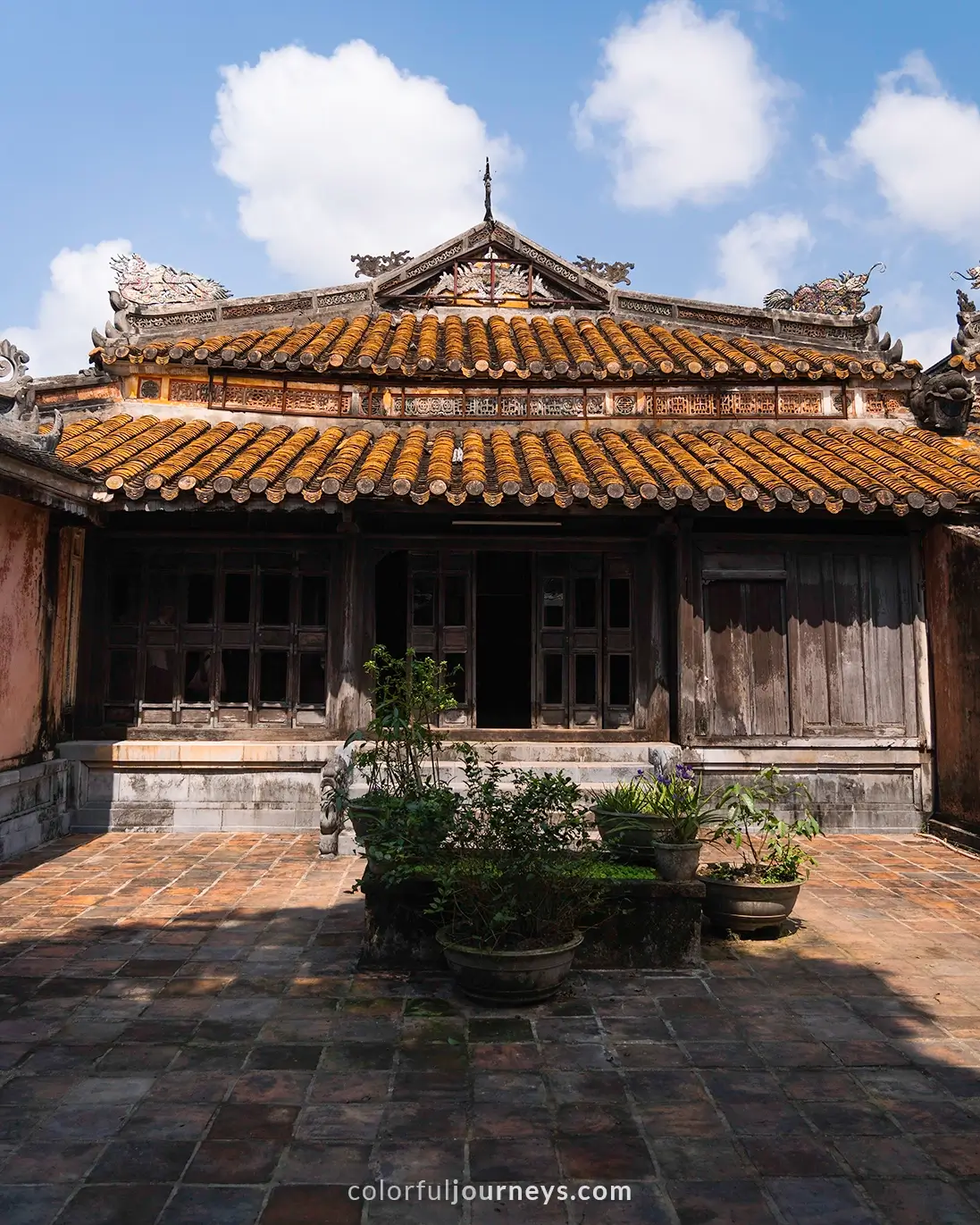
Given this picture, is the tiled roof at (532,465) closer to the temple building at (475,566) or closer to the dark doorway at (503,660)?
the temple building at (475,566)

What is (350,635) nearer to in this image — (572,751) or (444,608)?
(444,608)

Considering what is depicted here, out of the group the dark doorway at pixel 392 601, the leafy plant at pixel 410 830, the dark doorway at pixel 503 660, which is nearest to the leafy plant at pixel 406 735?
the leafy plant at pixel 410 830

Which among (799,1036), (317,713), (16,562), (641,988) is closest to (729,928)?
(641,988)

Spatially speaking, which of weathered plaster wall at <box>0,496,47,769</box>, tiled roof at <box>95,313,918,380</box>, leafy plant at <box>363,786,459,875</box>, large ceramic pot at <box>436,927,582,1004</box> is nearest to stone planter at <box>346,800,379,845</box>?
leafy plant at <box>363,786,459,875</box>

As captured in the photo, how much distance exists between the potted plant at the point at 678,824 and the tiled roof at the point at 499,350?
5.88 m

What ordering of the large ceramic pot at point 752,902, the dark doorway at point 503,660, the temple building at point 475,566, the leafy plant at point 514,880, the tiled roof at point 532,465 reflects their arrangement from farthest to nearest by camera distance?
the dark doorway at point 503,660 → the temple building at point 475,566 → the tiled roof at point 532,465 → the large ceramic pot at point 752,902 → the leafy plant at point 514,880

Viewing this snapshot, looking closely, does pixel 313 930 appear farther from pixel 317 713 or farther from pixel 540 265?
pixel 540 265

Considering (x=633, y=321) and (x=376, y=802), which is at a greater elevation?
(x=633, y=321)

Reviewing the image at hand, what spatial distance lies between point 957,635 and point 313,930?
23.7ft

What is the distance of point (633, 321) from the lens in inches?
511

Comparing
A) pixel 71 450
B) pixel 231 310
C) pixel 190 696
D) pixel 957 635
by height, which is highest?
pixel 231 310

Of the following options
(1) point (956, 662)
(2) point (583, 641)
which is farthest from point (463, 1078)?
(1) point (956, 662)

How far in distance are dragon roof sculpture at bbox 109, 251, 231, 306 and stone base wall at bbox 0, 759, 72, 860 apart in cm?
707

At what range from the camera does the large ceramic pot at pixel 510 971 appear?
470 centimetres
